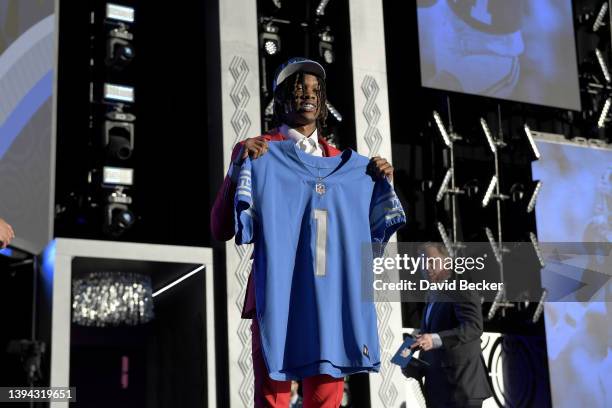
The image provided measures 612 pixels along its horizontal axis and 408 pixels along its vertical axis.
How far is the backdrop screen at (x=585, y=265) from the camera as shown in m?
6.78

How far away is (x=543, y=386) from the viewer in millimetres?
7016

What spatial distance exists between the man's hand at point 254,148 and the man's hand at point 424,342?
2.44 meters

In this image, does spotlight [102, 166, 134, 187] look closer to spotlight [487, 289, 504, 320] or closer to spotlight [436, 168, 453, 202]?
spotlight [436, 168, 453, 202]

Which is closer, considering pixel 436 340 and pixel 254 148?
pixel 254 148

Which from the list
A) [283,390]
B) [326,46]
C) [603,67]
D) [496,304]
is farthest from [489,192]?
[283,390]

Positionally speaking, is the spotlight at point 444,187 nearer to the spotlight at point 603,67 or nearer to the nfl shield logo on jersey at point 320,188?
the spotlight at point 603,67

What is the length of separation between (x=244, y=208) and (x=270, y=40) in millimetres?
3460

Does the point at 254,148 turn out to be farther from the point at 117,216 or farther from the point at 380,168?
the point at 117,216

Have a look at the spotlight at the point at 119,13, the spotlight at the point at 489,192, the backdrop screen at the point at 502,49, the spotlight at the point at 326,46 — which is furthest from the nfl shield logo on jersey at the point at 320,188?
the spotlight at the point at 489,192

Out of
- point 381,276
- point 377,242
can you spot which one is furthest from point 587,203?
point 377,242

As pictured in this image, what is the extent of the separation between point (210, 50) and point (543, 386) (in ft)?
11.1

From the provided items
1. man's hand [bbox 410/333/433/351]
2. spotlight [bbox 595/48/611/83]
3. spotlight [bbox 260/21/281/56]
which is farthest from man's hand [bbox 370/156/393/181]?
spotlight [bbox 595/48/611/83]

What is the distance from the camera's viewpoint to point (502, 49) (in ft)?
24.0

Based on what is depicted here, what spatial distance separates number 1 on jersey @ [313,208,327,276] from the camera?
3.00 metres
